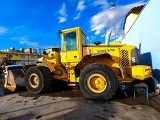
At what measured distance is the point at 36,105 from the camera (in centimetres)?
618

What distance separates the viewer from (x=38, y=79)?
27.2ft

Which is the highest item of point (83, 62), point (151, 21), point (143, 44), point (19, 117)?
point (151, 21)

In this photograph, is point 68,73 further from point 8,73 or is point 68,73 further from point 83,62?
point 8,73

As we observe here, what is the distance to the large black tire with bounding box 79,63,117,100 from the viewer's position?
6.47m

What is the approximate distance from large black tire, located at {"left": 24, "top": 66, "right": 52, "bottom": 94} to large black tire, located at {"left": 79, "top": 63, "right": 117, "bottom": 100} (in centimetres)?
204

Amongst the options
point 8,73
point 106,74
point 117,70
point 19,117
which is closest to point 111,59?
→ point 117,70

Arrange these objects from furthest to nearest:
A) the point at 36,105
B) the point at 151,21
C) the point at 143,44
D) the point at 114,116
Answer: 1. the point at 143,44
2. the point at 151,21
3. the point at 36,105
4. the point at 114,116

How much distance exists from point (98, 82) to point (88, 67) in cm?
66

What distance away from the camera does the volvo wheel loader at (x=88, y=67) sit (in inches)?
264

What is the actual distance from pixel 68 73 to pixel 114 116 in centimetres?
388

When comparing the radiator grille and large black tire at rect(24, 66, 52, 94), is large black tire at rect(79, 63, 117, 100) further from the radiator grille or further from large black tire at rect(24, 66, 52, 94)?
large black tire at rect(24, 66, 52, 94)

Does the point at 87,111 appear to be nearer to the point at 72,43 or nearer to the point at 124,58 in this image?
the point at 124,58

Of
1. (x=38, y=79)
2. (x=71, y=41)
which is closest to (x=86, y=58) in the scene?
(x=71, y=41)

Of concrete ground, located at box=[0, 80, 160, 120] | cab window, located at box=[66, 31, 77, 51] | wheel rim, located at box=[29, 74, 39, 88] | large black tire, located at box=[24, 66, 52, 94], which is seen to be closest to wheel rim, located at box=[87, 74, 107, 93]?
concrete ground, located at box=[0, 80, 160, 120]
